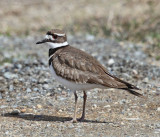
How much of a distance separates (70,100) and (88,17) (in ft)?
22.6

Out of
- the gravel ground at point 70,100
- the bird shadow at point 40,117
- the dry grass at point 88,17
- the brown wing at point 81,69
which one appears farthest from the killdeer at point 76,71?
the dry grass at point 88,17

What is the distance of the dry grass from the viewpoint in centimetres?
1221

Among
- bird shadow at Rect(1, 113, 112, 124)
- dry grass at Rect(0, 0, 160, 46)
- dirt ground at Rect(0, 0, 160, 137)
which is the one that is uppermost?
dry grass at Rect(0, 0, 160, 46)

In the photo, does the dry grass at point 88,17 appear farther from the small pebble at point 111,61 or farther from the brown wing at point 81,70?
the brown wing at point 81,70

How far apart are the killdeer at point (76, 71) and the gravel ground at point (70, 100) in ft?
1.59

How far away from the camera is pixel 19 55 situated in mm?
10125

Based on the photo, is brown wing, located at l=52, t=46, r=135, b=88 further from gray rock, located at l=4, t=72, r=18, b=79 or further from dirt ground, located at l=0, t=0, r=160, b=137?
gray rock, located at l=4, t=72, r=18, b=79

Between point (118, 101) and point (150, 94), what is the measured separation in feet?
2.44

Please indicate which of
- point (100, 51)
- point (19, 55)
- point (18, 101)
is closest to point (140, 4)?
point (100, 51)

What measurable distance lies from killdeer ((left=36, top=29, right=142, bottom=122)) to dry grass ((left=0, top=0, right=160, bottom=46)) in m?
4.91

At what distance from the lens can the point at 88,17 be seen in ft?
45.1

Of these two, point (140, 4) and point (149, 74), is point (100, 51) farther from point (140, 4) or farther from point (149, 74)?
point (140, 4)

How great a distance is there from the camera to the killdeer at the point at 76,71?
592cm

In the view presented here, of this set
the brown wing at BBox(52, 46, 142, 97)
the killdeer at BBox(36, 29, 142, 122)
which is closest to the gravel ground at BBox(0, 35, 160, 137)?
the killdeer at BBox(36, 29, 142, 122)
